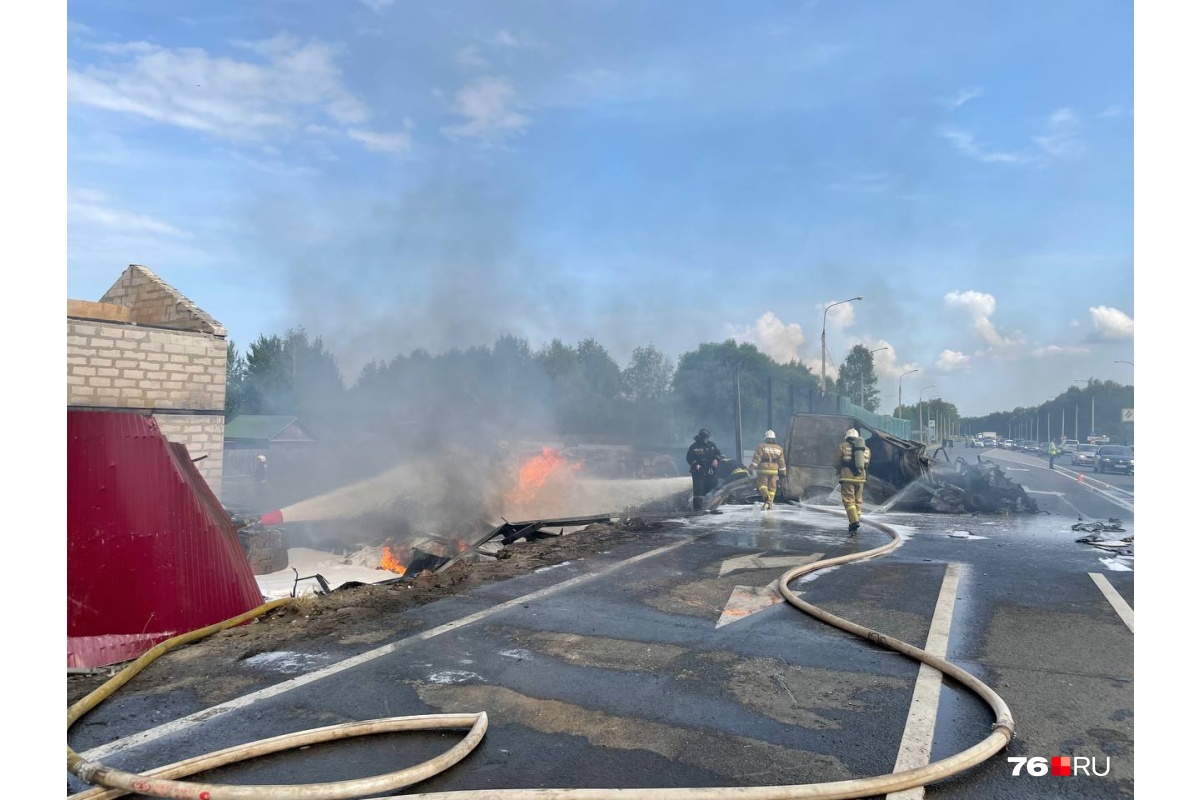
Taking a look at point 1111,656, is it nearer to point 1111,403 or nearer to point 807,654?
point 807,654

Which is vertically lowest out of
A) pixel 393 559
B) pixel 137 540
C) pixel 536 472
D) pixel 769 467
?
pixel 393 559

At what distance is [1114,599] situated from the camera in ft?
20.8

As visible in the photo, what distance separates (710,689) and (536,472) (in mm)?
17016

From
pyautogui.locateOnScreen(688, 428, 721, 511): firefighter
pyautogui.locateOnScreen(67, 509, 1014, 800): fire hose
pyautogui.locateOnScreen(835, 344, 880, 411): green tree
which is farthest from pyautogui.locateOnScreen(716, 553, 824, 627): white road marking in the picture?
pyautogui.locateOnScreen(835, 344, 880, 411): green tree

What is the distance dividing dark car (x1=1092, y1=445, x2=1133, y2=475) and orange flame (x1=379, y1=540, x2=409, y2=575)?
31.8 m

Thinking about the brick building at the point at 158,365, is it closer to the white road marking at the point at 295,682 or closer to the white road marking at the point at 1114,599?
the white road marking at the point at 295,682

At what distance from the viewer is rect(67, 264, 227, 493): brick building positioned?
12211mm

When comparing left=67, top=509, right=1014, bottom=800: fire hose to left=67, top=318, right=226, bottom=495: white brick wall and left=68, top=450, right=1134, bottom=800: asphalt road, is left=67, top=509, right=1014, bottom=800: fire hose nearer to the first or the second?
left=68, top=450, right=1134, bottom=800: asphalt road

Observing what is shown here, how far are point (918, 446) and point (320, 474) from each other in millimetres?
17877

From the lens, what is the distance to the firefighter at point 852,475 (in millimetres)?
10562

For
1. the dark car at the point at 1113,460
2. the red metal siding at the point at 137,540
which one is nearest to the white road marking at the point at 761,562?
the red metal siding at the point at 137,540

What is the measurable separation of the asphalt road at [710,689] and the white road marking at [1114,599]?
0.18 ft

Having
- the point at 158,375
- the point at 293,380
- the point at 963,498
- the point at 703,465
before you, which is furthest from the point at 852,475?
the point at 293,380

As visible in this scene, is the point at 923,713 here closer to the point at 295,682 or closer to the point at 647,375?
the point at 295,682
